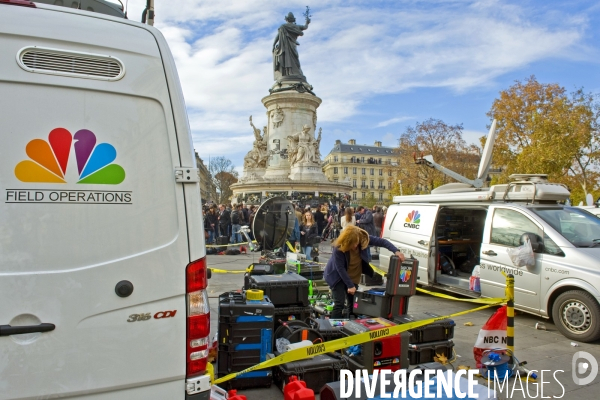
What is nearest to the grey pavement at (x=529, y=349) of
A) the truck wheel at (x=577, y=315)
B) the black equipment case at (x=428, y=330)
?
the truck wheel at (x=577, y=315)

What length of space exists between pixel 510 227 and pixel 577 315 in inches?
67.2

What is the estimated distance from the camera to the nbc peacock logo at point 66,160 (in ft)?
7.30

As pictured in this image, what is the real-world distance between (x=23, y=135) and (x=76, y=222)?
0.51 metres

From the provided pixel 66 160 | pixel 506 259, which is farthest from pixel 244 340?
pixel 506 259

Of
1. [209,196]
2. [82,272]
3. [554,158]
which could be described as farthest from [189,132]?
[209,196]

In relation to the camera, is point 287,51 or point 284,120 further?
point 287,51

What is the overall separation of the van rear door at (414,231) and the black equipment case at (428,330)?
11.6ft

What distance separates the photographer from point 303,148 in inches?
1299

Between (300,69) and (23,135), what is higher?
(300,69)

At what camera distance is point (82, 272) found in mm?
2266

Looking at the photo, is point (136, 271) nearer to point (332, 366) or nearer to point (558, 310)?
point (332, 366)

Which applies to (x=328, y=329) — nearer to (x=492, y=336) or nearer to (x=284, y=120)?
(x=492, y=336)

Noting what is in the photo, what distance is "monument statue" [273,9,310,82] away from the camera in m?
35.7

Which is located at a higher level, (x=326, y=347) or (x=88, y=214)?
(x=88, y=214)
